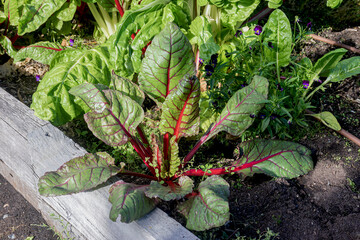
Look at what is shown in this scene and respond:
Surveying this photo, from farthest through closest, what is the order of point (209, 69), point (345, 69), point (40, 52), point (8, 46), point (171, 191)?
point (8, 46) < point (40, 52) < point (345, 69) < point (209, 69) < point (171, 191)

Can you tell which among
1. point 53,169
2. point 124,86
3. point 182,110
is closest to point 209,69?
point 182,110

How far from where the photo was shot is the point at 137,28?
1.93m

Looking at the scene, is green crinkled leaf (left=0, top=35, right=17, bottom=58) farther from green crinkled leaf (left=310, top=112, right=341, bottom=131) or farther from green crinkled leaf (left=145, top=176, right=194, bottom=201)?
green crinkled leaf (left=310, top=112, right=341, bottom=131)

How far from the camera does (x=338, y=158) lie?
1.82 metres

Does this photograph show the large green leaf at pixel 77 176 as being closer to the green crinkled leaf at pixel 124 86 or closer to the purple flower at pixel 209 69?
the green crinkled leaf at pixel 124 86

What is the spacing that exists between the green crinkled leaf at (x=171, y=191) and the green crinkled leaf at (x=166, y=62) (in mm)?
488

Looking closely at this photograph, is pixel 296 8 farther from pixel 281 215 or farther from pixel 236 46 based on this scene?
pixel 281 215

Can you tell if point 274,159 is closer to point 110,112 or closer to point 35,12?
point 110,112

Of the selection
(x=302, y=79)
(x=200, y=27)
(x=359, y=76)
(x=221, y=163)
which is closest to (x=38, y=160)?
(x=221, y=163)

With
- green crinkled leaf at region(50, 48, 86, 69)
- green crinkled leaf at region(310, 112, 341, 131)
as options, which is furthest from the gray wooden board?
green crinkled leaf at region(310, 112, 341, 131)

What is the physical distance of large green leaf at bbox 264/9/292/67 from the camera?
1.86m

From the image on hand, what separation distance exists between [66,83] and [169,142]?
2.46 feet

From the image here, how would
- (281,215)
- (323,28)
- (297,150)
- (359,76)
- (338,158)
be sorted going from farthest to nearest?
(323,28) → (359,76) → (338,158) → (297,150) → (281,215)

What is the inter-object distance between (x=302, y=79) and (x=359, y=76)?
2.19 feet
